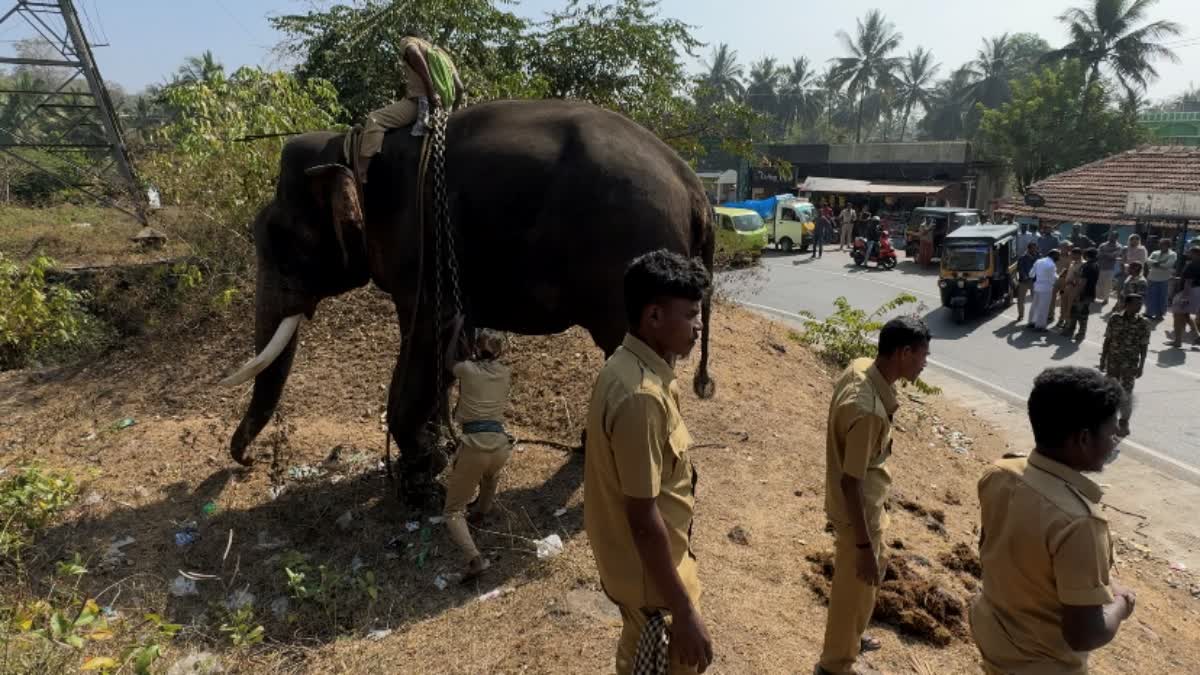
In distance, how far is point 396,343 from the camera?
7.20 metres

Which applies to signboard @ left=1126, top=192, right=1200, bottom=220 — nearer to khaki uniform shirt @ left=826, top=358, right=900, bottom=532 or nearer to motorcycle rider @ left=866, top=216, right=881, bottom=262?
motorcycle rider @ left=866, top=216, right=881, bottom=262

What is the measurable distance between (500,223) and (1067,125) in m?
31.2

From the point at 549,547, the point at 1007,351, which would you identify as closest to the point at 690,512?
the point at 549,547

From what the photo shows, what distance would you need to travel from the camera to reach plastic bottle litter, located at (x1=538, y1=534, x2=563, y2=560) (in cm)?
404

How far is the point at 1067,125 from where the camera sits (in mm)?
A: 28188

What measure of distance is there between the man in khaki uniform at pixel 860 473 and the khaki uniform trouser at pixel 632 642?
35.8 inches

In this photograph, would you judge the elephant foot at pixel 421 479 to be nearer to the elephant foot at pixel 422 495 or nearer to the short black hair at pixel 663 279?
the elephant foot at pixel 422 495

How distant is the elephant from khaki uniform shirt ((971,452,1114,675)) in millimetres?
2267

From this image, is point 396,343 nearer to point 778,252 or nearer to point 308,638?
point 308,638

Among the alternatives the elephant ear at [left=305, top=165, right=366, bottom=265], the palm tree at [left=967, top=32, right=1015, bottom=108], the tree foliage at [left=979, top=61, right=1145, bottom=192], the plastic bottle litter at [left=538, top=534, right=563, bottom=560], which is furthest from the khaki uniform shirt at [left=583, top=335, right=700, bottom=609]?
the palm tree at [left=967, top=32, right=1015, bottom=108]

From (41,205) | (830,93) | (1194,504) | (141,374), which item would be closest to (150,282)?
(141,374)

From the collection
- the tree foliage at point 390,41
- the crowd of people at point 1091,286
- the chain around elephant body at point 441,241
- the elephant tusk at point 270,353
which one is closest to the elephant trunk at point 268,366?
the elephant tusk at point 270,353

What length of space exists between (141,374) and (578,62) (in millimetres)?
7875

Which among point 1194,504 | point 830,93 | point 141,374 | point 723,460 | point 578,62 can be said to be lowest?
point 1194,504
